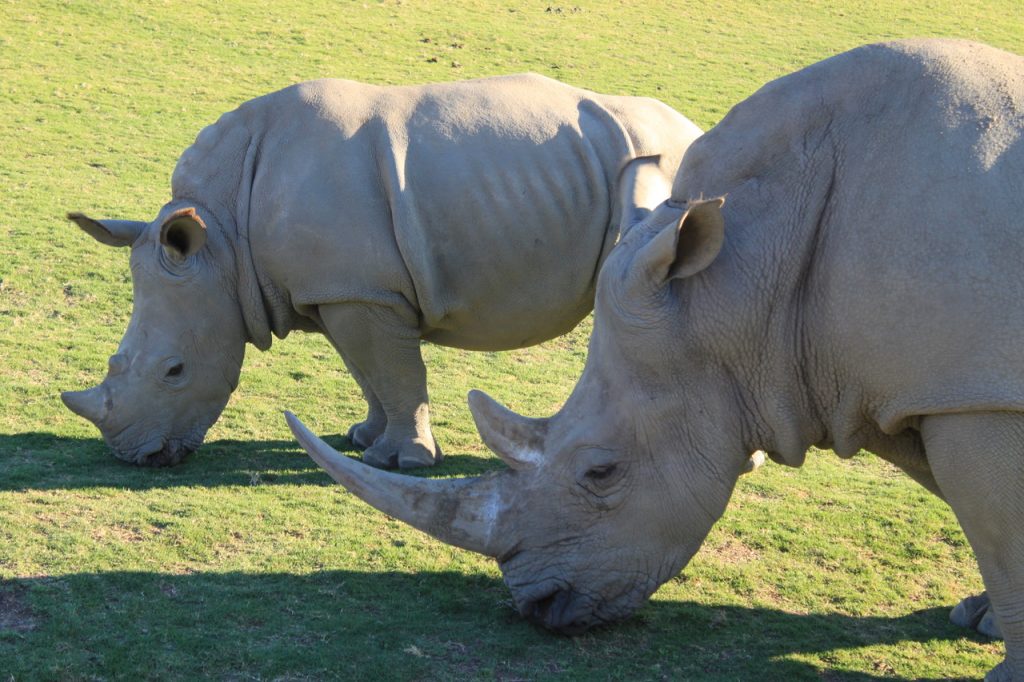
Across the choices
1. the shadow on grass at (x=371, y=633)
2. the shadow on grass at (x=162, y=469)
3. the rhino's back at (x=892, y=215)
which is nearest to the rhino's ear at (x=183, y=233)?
the shadow on grass at (x=162, y=469)

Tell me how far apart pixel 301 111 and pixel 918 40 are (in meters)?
3.65

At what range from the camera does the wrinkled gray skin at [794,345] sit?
413cm

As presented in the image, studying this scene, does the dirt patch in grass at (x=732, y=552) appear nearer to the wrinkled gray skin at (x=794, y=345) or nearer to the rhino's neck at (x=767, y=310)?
the wrinkled gray skin at (x=794, y=345)

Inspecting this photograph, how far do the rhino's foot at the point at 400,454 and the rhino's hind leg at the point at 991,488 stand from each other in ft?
11.5

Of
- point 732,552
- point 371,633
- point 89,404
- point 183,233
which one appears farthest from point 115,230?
point 732,552

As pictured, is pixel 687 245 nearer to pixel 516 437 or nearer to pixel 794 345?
pixel 794 345

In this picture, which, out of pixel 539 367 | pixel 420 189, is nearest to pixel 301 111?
pixel 420 189

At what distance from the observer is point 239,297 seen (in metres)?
7.23

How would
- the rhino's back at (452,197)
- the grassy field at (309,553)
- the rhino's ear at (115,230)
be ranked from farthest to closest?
the rhino's ear at (115,230) < the rhino's back at (452,197) < the grassy field at (309,553)

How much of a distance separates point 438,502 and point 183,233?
2774 mm

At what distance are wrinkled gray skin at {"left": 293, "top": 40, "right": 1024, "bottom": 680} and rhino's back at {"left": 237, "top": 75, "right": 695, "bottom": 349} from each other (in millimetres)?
2286

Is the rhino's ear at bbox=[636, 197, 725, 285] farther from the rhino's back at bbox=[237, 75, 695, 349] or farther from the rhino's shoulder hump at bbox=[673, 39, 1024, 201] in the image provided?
the rhino's back at bbox=[237, 75, 695, 349]

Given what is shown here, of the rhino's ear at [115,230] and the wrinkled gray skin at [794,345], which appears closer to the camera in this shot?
the wrinkled gray skin at [794,345]

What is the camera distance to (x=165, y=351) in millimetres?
7105
